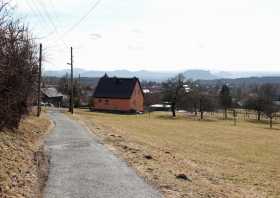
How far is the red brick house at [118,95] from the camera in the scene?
99287 mm

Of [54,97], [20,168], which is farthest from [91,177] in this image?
[54,97]

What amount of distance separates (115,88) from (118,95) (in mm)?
3224

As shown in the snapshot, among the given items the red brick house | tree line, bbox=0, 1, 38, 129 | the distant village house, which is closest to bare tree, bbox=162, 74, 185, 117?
the red brick house

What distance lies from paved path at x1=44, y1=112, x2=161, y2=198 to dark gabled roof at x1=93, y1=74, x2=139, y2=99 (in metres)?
81.2

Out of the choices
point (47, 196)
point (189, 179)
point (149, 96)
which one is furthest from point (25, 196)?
point (149, 96)

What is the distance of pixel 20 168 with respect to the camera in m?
12.9

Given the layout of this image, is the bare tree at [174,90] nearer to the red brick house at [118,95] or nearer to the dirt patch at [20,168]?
the red brick house at [118,95]

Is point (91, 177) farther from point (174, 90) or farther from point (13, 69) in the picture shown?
point (174, 90)

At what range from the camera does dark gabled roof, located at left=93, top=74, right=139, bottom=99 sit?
100 m

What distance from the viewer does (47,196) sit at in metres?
10.3

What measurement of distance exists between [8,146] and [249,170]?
1146 centimetres

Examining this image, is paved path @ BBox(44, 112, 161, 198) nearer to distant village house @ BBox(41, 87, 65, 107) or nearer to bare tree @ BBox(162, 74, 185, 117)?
bare tree @ BBox(162, 74, 185, 117)

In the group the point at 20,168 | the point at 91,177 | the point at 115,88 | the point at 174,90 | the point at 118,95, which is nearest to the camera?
the point at 91,177

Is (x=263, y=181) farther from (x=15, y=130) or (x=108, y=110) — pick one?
(x=108, y=110)
